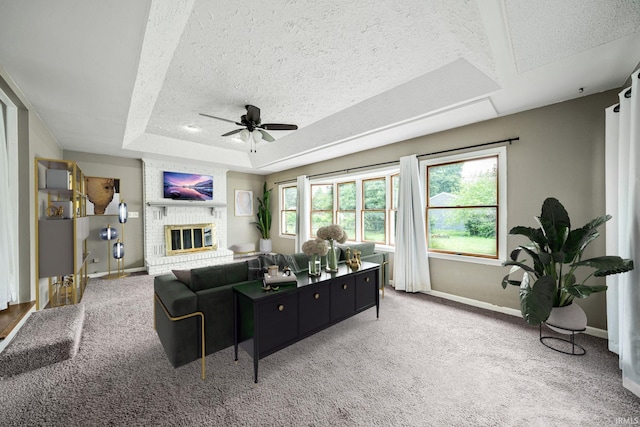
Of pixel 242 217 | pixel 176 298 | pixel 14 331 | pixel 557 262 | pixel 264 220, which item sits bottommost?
pixel 14 331

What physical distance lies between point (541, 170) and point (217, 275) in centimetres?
390

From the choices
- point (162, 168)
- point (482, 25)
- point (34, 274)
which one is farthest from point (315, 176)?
point (34, 274)

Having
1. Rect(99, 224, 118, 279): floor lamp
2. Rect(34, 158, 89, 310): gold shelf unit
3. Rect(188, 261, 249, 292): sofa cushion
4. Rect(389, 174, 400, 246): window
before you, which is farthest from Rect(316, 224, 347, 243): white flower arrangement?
Rect(99, 224, 118, 279): floor lamp

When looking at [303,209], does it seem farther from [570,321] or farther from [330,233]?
[570,321]

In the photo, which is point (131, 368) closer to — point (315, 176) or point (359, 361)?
point (359, 361)

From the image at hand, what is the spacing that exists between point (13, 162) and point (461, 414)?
15.1 feet

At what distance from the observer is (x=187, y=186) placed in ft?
19.7

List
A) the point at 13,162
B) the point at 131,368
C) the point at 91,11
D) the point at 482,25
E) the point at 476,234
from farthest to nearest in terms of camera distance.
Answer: the point at 476,234 < the point at 13,162 < the point at 131,368 < the point at 482,25 < the point at 91,11

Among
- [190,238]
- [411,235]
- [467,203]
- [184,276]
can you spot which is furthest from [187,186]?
[467,203]

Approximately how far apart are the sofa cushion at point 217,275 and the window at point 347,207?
3.37m

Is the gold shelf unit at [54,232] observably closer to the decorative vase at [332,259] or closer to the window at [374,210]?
the decorative vase at [332,259]

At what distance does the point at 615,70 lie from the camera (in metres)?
2.18

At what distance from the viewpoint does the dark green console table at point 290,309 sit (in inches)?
73.3

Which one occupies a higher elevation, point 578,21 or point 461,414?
point 578,21
